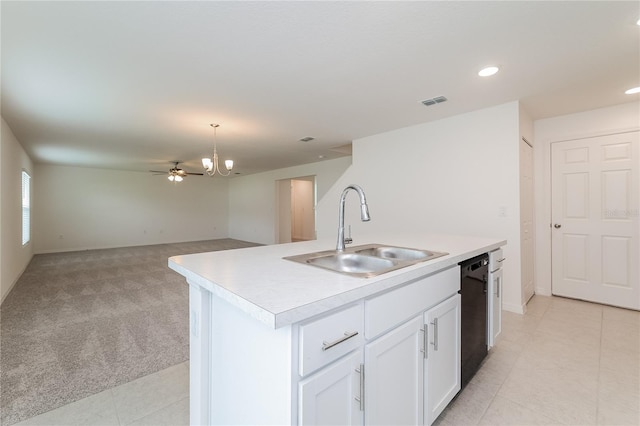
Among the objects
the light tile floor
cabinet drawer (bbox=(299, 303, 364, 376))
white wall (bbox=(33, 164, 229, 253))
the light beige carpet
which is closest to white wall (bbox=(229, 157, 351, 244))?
white wall (bbox=(33, 164, 229, 253))

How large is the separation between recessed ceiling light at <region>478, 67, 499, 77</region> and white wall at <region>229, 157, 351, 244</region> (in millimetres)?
4238

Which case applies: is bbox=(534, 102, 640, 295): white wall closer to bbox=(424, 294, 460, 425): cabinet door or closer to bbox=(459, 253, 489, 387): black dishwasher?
bbox=(459, 253, 489, 387): black dishwasher

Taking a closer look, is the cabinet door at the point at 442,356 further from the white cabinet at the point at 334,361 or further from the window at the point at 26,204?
the window at the point at 26,204

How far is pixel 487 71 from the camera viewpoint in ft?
7.94

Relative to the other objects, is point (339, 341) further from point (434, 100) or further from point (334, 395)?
point (434, 100)

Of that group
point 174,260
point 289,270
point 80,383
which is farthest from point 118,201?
point 289,270

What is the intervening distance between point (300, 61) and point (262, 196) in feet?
23.0

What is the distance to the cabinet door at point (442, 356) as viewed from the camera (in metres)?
1.35

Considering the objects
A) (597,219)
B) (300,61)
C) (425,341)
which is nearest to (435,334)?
(425,341)

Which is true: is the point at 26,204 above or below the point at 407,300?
above

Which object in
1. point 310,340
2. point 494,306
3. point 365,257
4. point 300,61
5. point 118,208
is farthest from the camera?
point 118,208

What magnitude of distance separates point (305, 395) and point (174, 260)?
95cm

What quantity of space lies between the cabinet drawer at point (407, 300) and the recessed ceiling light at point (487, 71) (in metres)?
1.83

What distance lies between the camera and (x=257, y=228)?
9203 mm
